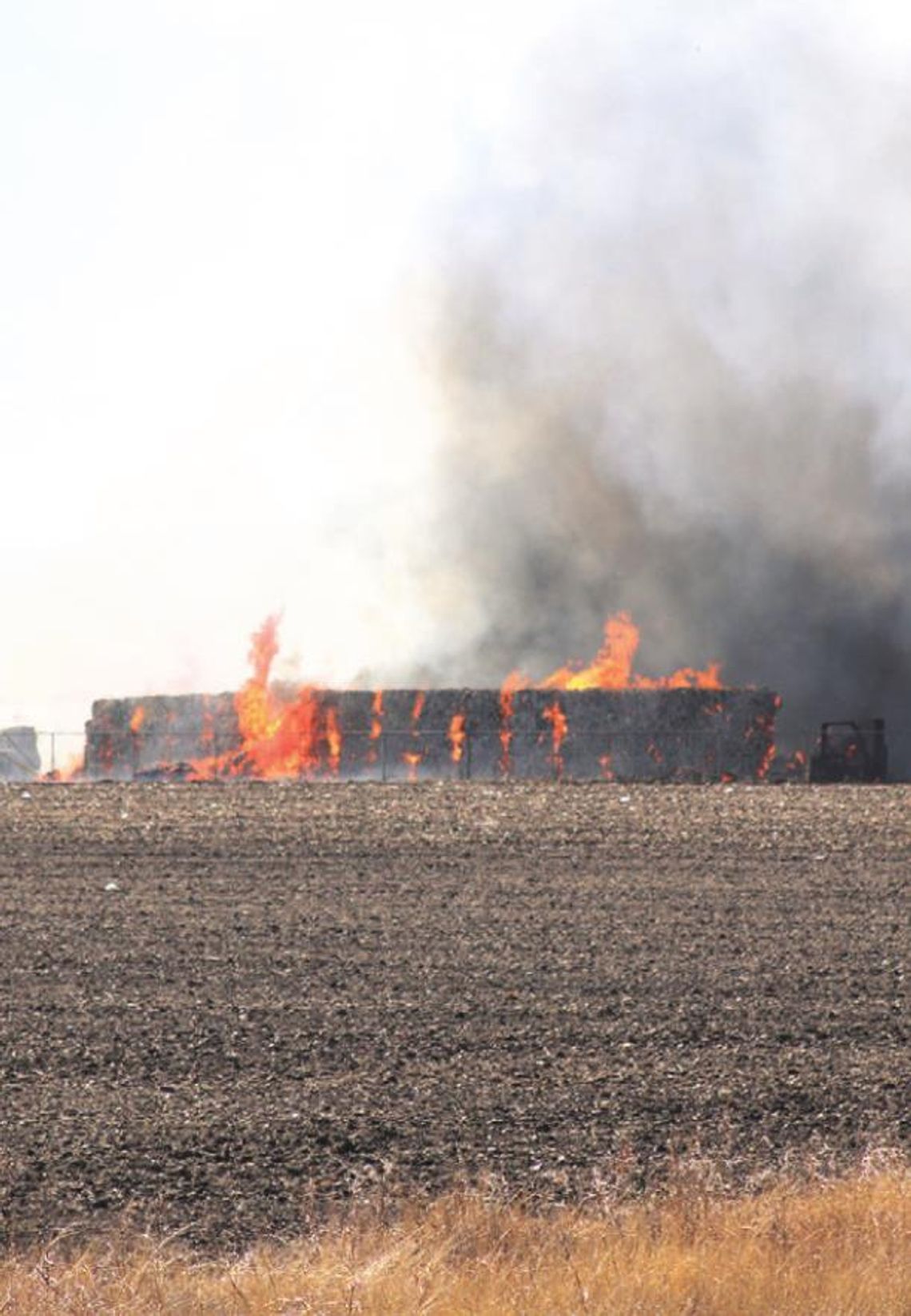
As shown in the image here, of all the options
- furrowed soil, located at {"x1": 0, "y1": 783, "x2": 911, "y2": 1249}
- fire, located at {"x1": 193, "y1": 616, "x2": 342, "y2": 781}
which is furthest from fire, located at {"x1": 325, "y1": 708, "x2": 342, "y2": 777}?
furrowed soil, located at {"x1": 0, "y1": 783, "x2": 911, "y2": 1249}

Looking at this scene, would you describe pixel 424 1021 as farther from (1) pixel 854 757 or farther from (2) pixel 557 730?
(1) pixel 854 757

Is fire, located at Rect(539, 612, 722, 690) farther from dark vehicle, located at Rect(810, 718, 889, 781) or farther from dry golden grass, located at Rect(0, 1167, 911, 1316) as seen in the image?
dry golden grass, located at Rect(0, 1167, 911, 1316)

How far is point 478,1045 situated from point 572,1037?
77 centimetres

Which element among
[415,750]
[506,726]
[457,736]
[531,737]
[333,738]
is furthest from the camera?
[333,738]

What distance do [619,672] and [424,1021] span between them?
168 ft

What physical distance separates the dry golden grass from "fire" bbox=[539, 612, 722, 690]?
53.9 meters

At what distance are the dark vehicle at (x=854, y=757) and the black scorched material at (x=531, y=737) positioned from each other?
1.58 m

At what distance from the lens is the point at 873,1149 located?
10805mm

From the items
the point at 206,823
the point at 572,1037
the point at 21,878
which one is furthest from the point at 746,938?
the point at 206,823

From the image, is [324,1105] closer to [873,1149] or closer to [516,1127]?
[516,1127]

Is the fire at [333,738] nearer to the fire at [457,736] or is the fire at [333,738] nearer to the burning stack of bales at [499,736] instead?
the burning stack of bales at [499,736]

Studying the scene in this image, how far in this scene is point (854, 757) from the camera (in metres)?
53.2

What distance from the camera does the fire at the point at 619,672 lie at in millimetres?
64312

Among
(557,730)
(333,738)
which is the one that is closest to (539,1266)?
(557,730)
